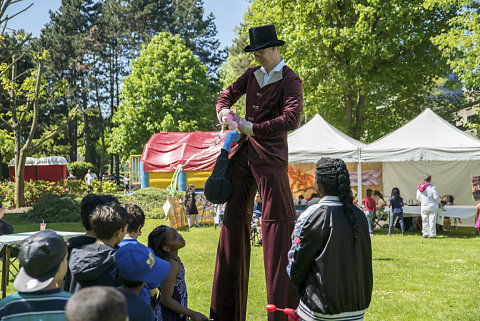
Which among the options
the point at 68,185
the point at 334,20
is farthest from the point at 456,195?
the point at 68,185

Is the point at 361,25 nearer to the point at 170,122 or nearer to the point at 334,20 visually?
the point at 334,20

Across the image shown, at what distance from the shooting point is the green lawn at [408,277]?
5.91 metres

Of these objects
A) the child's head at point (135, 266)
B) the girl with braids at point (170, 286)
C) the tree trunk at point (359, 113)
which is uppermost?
the tree trunk at point (359, 113)

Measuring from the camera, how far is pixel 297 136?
616 inches

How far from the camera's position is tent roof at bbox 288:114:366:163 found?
→ 13.7 metres

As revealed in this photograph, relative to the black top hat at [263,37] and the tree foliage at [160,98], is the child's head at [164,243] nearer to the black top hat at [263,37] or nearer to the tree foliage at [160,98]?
the black top hat at [263,37]

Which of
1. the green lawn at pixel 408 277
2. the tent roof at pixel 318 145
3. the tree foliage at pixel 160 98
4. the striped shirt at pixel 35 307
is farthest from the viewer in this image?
the tree foliage at pixel 160 98

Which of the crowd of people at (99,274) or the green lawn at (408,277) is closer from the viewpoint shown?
the crowd of people at (99,274)

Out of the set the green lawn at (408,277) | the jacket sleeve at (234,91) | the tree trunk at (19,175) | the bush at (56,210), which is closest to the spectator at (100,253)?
the jacket sleeve at (234,91)

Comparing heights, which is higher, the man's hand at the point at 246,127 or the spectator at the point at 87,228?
the man's hand at the point at 246,127

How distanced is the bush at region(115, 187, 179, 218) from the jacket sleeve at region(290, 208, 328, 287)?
15.7 metres

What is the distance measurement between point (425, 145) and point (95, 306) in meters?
12.8

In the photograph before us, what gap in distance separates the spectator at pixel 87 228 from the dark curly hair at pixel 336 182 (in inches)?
53.3

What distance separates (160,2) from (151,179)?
102 feet
